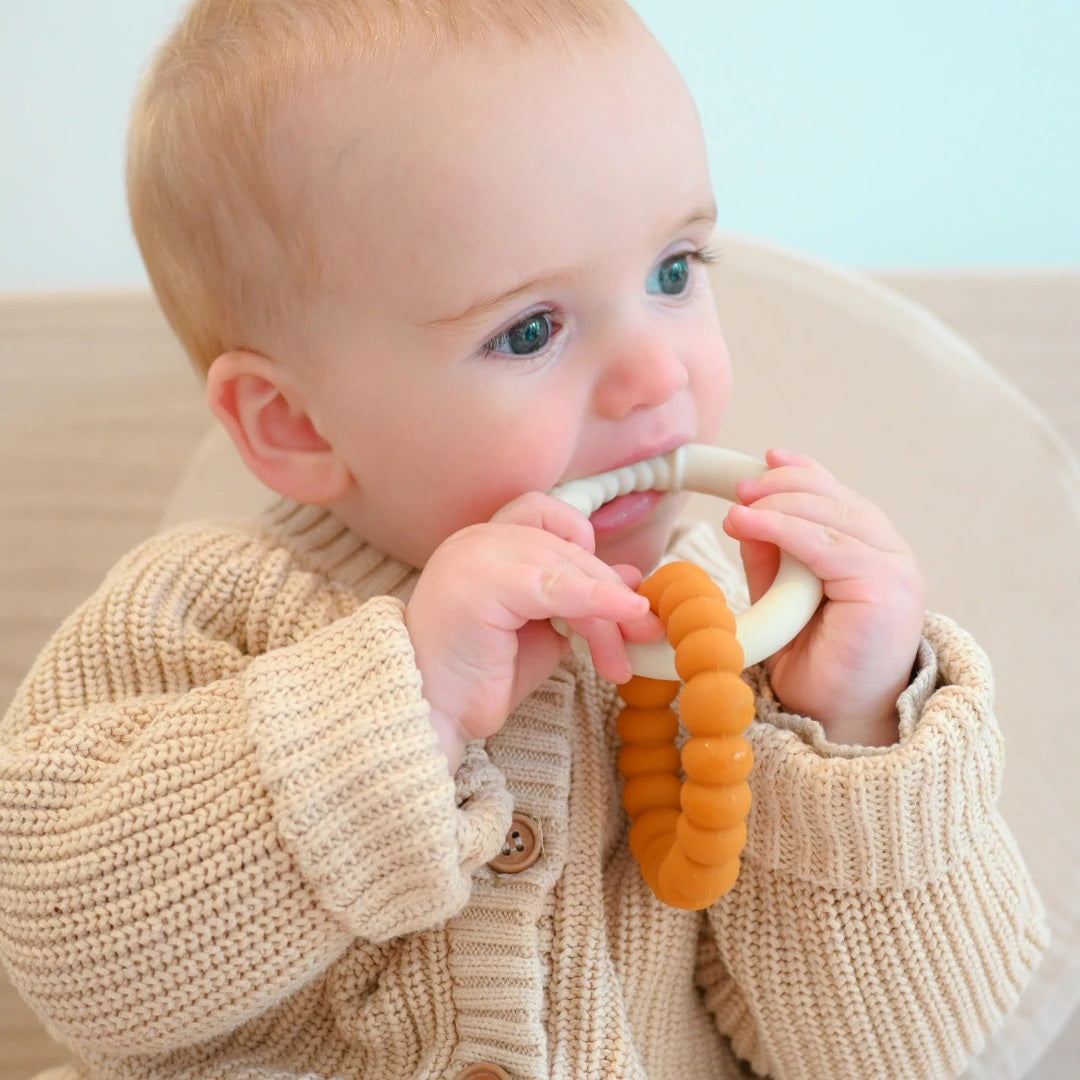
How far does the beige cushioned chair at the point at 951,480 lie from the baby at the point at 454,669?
6.7 inches

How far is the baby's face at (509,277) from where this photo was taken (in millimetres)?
689

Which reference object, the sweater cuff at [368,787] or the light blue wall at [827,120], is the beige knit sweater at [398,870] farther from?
the light blue wall at [827,120]

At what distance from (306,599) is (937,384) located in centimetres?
64

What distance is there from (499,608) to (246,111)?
0.34m

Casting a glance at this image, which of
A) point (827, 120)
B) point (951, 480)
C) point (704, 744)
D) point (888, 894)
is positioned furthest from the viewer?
point (827, 120)

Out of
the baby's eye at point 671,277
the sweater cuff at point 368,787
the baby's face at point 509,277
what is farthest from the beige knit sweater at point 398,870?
the baby's eye at point 671,277

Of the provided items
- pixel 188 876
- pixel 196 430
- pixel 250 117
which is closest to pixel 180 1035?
pixel 188 876

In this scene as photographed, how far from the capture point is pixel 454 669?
2.28 ft

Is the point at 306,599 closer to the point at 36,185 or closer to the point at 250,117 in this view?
the point at 250,117

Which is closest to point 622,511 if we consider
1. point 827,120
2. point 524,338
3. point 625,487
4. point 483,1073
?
point 625,487

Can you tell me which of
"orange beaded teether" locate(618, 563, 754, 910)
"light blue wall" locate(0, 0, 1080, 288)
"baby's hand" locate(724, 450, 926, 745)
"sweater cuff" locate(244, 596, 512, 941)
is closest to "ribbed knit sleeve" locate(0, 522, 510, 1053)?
"sweater cuff" locate(244, 596, 512, 941)

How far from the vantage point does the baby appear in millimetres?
687

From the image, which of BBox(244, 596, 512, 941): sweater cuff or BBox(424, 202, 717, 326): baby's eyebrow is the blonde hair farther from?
BBox(244, 596, 512, 941): sweater cuff

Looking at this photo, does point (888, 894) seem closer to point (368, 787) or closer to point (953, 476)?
point (368, 787)
